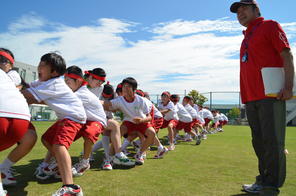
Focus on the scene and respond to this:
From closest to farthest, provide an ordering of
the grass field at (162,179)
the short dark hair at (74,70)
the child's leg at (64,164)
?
the child's leg at (64,164) < the grass field at (162,179) < the short dark hair at (74,70)

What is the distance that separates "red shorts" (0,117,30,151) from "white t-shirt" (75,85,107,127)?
52.2 inches

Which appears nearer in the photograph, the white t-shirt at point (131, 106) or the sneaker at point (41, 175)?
the sneaker at point (41, 175)

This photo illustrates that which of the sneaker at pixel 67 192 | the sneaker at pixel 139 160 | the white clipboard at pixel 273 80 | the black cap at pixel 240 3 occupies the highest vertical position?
the black cap at pixel 240 3

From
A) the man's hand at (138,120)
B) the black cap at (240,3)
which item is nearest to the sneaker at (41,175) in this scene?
the man's hand at (138,120)

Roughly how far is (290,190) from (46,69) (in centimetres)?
310

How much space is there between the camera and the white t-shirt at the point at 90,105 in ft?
12.3

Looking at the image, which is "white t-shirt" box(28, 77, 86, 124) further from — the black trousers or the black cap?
the black cap

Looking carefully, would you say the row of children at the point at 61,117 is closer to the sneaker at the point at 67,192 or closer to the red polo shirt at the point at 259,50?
the sneaker at the point at 67,192

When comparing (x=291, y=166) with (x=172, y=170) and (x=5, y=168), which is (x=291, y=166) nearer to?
(x=172, y=170)

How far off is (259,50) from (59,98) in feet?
7.53

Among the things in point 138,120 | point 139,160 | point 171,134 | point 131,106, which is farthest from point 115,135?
point 171,134

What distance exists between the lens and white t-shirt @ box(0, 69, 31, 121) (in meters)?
2.26

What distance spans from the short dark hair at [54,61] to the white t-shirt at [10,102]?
0.56 meters

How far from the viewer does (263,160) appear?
303 cm
